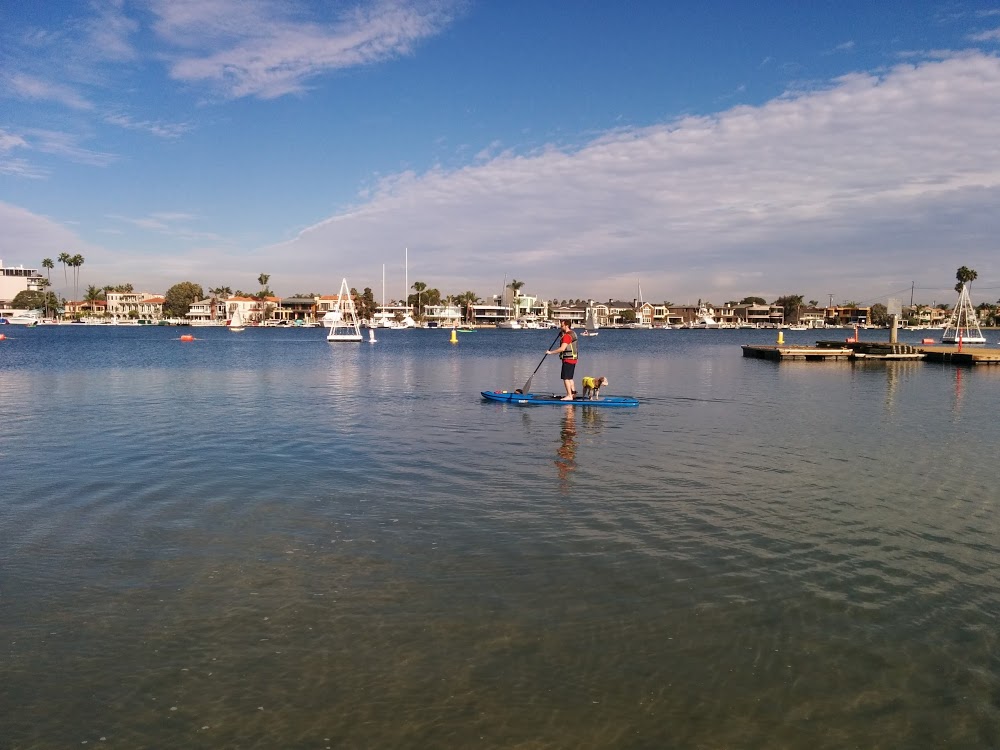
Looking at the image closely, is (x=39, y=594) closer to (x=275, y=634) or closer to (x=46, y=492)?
(x=275, y=634)

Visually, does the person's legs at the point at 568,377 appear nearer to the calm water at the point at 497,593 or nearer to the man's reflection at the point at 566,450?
the man's reflection at the point at 566,450

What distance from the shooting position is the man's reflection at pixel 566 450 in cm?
1553

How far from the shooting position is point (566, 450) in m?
18.4

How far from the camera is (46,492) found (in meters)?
13.6

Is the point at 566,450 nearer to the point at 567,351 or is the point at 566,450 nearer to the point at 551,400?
the point at 567,351

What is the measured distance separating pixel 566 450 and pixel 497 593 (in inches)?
387

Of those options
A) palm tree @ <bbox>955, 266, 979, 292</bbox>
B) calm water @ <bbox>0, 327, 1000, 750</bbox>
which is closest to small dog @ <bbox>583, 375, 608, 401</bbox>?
calm water @ <bbox>0, 327, 1000, 750</bbox>

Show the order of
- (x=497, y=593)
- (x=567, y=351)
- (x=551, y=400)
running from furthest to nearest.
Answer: (x=551, y=400) < (x=567, y=351) < (x=497, y=593)

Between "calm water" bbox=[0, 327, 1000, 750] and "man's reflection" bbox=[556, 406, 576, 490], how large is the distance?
145 millimetres

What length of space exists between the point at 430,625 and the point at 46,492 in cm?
1025

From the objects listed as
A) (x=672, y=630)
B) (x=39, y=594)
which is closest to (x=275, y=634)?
(x=39, y=594)

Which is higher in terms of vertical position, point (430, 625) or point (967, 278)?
point (967, 278)

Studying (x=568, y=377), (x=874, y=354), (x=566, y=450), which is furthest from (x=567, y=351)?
(x=874, y=354)

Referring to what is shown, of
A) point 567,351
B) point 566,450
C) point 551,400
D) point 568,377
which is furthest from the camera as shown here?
point 551,400
